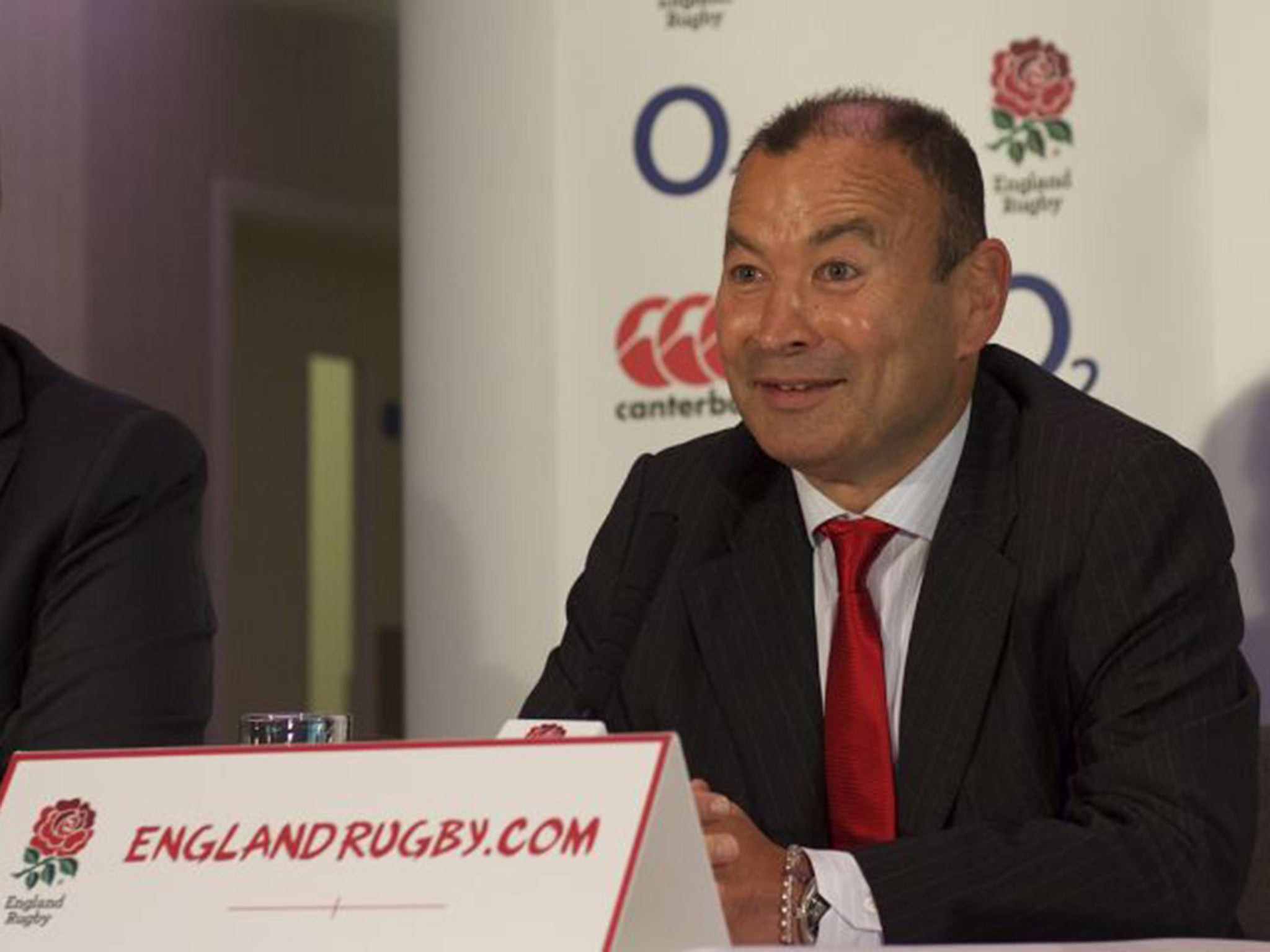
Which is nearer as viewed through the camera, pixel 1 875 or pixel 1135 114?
pixel 1 875

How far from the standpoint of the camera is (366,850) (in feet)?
4.25

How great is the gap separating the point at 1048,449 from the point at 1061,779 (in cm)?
31

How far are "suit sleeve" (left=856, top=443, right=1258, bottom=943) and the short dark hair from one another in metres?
0.27

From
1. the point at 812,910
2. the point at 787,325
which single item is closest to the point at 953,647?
the point at 787,325

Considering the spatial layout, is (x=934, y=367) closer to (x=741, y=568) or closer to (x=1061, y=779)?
(x=741, y=568)

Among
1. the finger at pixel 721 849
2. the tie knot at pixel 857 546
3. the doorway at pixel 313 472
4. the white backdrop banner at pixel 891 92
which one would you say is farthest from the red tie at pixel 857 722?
the doorway at pixel 313 472

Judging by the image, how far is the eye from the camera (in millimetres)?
2121

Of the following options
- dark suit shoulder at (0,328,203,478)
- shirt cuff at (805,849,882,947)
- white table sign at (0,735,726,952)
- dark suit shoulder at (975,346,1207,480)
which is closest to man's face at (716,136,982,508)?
dark suit shoulder at (975,346,1207,480)

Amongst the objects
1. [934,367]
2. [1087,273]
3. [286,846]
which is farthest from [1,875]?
[1087,273]

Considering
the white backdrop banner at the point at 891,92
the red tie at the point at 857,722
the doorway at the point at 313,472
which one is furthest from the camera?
the doorway at the point at 313,472

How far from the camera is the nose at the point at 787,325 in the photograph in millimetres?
2098

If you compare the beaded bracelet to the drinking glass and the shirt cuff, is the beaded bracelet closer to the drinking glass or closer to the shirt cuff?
the shirt cuff

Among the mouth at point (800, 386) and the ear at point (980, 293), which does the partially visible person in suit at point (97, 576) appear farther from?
the ear at point (980, 293)

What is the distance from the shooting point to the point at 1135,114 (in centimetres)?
398
